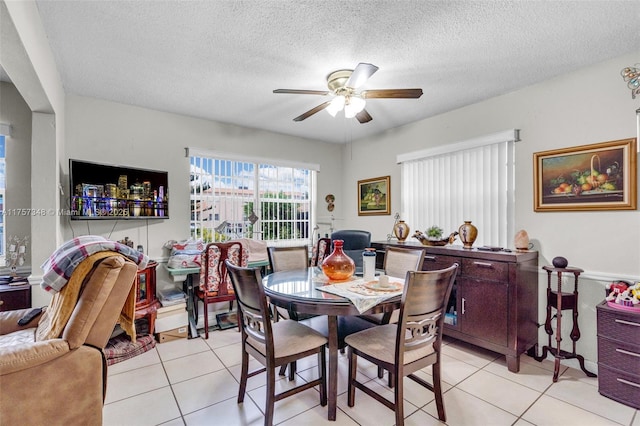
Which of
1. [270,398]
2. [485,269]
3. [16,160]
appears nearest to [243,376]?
[270,398]

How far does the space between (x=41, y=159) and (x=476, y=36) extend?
3491 millimetres

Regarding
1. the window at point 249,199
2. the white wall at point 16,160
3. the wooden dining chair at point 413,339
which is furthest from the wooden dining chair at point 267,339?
the white wall at point 16,160

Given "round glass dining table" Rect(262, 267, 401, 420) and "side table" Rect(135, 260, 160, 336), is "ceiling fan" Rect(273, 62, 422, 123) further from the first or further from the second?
"side table" Rect(135, 260, 160, 336)

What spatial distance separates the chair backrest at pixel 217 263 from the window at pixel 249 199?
86 cm

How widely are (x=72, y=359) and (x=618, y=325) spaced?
3.40m

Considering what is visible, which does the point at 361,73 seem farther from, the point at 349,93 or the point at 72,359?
the point at 72,359

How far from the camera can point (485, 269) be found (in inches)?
108

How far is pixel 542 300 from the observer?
286 cm

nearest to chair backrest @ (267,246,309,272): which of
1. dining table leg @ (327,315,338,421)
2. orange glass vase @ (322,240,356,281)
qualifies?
orange glass vase @ (322,240,356,281)

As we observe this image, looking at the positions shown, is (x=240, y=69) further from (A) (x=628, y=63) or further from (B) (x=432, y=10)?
(A) (x=628, y=63)

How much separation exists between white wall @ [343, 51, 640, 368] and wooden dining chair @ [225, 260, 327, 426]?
2331 millimetres

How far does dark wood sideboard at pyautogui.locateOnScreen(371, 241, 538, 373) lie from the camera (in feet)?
8.39

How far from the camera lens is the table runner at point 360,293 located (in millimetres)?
1789

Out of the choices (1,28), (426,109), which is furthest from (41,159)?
(426,109)
